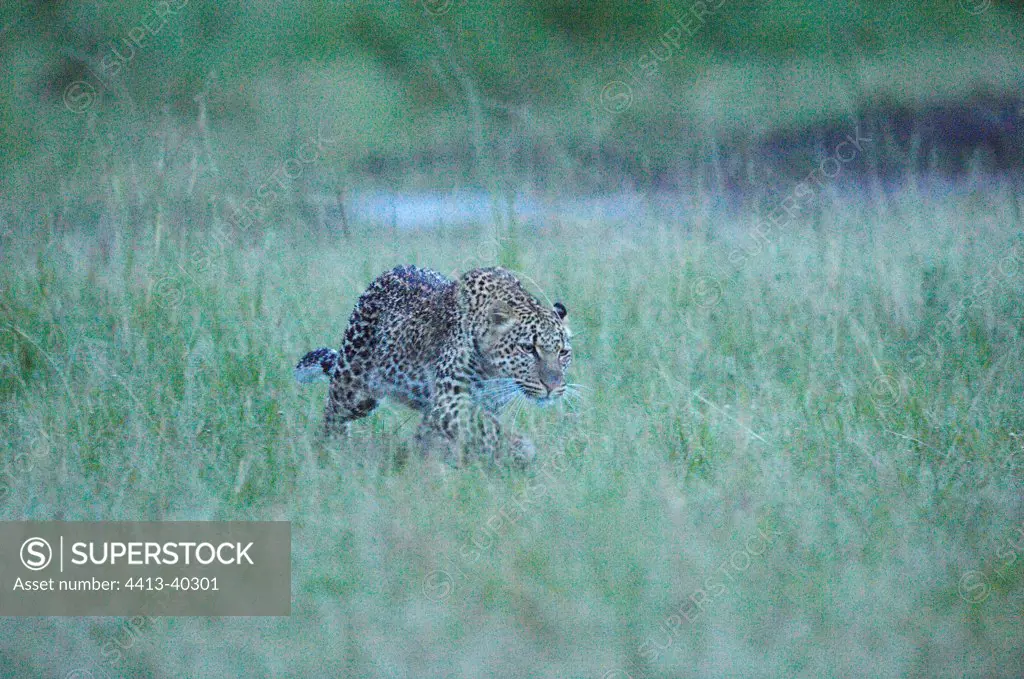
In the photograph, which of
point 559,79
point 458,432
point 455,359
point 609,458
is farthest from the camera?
point 559,79

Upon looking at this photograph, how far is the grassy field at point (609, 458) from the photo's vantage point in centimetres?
357

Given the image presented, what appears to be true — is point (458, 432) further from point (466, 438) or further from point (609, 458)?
point (609, 458)

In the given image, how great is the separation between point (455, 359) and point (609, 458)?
699 mm

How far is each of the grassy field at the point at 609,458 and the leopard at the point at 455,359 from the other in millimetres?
154

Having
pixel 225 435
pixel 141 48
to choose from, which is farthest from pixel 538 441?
pixel 141 48

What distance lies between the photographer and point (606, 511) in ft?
13.4

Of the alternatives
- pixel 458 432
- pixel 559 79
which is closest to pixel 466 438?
pixel 458 432

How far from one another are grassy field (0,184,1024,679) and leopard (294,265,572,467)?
0.51 feet
